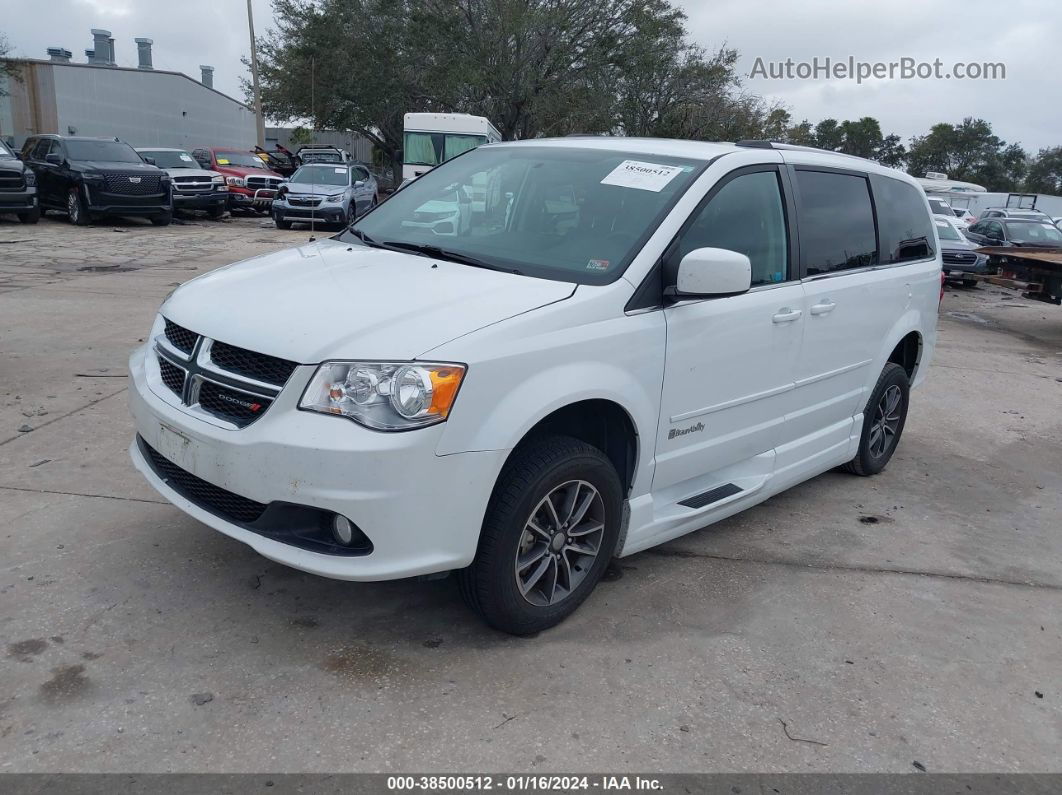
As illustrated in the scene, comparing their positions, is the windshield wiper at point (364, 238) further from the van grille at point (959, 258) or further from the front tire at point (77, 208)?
the front tire at point (77, 208)

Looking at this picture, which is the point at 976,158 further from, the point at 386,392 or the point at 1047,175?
the point at 386,392

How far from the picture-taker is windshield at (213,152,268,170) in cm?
2733

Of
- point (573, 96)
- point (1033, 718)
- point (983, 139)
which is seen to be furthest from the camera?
point (983, 139)

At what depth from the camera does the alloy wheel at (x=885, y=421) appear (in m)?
5.42

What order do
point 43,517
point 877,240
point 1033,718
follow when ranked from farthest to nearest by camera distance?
point 877,240 < point 43,517 < point 1033,718

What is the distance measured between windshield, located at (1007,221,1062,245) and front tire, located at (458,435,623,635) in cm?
1988

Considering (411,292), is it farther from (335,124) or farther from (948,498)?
(335,124)

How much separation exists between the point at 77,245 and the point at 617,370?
572 inches

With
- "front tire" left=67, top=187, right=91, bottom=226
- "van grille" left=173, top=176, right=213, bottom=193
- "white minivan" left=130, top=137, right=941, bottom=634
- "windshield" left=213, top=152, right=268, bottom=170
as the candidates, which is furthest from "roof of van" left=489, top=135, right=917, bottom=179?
"windshield" left=213, top=152, right=268, bottom=170

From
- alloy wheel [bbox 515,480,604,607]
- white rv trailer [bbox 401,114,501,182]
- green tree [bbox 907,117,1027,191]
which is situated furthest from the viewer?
green tree [bbox 907,117,1027,191]

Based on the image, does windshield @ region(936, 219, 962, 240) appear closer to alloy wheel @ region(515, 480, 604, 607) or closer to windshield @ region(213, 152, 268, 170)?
alloy wheel @ region(515, 480, 604, 607)

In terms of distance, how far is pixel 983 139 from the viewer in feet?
206

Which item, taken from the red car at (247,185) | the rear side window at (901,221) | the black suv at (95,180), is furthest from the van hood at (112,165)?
the rear side window at (901,221)

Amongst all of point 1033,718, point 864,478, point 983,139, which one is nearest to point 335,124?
point 864,478
